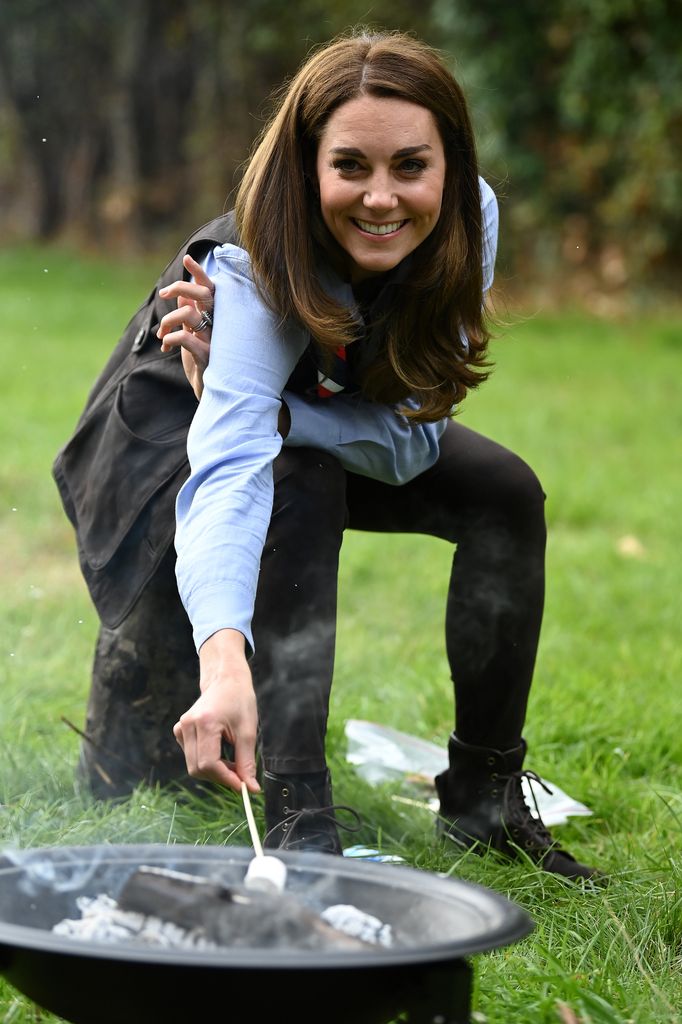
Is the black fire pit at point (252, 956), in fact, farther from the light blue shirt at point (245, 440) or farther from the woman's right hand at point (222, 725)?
the light blue shirt at point (245, 440)

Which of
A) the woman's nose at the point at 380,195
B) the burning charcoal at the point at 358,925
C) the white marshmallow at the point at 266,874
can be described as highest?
the woman's nose at the point at 380,195

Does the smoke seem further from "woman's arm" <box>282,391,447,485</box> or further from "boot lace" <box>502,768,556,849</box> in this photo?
"boot lace" <box>502,768,556,849</box>

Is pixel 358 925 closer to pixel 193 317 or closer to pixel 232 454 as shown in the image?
pixel 232 454

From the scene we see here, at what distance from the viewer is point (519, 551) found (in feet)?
9.01

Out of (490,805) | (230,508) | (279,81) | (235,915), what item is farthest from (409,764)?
(279,81)

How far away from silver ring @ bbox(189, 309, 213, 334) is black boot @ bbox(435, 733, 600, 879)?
100cm

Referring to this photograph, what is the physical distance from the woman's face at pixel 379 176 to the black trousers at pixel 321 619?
0.39 m

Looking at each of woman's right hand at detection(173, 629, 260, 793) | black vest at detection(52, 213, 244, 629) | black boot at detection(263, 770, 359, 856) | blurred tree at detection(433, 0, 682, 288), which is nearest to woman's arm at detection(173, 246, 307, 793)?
woman's right hand at detection(173, 629, 260, 793)

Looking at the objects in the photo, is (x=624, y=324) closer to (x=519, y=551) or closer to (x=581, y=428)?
(x=581, y=428)

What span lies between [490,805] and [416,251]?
3.56 ft

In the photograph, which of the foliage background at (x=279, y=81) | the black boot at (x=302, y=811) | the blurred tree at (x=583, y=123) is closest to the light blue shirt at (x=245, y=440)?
the black boot at (x=302, y=811)

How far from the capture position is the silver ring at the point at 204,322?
92.5 inches

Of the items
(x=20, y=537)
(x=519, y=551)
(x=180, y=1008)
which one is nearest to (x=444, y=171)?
(x=519, y=551)

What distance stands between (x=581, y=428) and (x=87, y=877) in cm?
585
